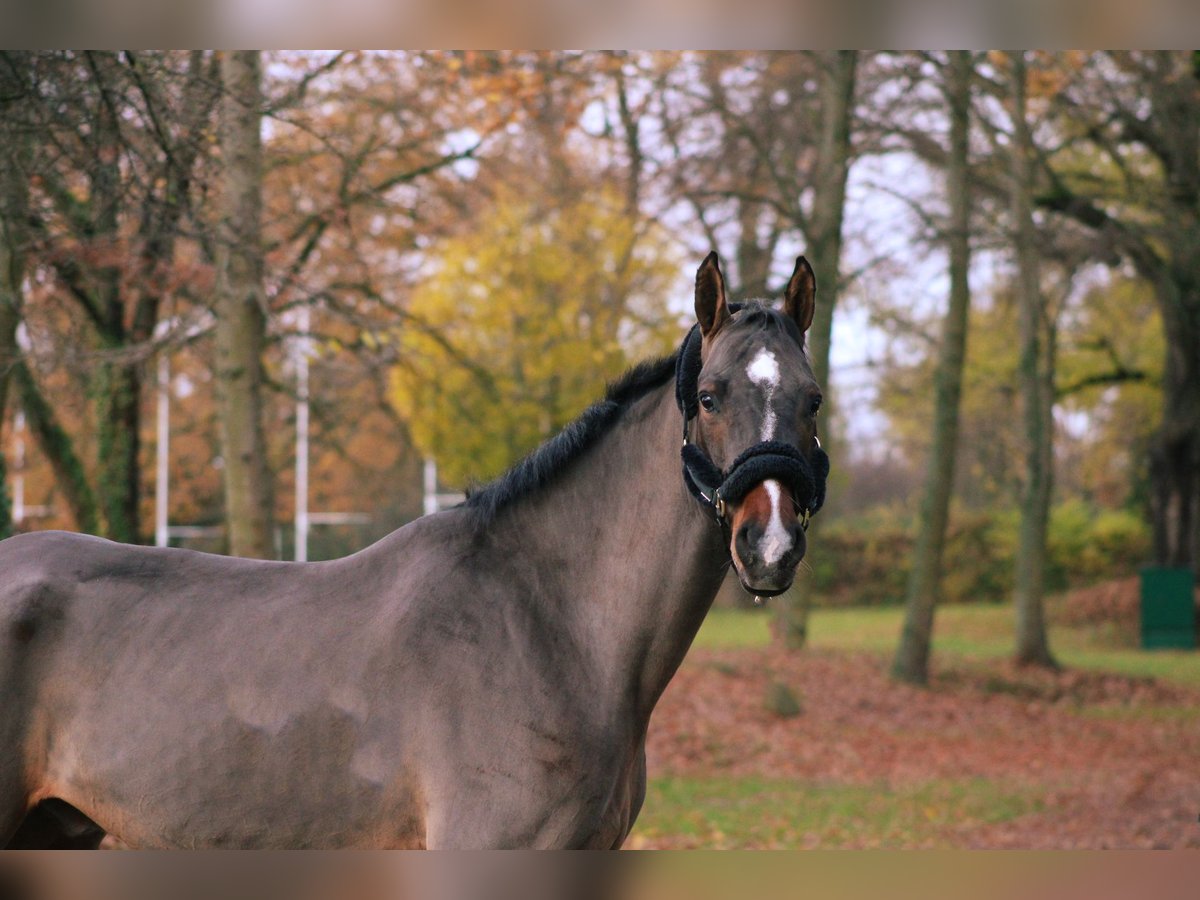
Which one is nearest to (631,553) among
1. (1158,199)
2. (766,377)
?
(766,377)

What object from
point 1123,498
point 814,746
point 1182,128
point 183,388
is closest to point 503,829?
point 814,746

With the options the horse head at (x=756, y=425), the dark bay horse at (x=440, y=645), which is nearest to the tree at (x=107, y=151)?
the dark bay horse at (x=440, y=645)

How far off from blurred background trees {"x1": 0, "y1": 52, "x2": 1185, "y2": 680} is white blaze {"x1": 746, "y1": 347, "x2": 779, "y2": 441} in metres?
3.64

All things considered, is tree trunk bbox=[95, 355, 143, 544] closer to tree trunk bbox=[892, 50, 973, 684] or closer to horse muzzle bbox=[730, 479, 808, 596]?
tree trunk bbox=[892, 50, 973, 684]

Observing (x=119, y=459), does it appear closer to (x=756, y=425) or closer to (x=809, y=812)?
(x=809, y=812)

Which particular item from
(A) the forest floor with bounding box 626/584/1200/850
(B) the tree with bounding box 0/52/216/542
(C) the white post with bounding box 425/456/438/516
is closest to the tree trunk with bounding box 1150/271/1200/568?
(A) the forest floor with bounding box 626/584/1200/850

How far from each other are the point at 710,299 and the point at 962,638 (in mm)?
23759

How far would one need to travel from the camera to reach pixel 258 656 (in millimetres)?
3223

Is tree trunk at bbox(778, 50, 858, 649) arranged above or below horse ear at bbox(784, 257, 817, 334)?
above

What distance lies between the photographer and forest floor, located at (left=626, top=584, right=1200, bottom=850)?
31.4ft

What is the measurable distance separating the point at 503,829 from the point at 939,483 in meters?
13.5

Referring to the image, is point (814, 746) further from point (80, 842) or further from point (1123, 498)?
point (1123, 498)

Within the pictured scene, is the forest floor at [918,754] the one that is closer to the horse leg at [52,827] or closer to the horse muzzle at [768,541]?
the horse leg at [52,827]

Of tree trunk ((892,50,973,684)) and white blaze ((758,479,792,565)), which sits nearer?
white blaze ((758,479,792,565))
